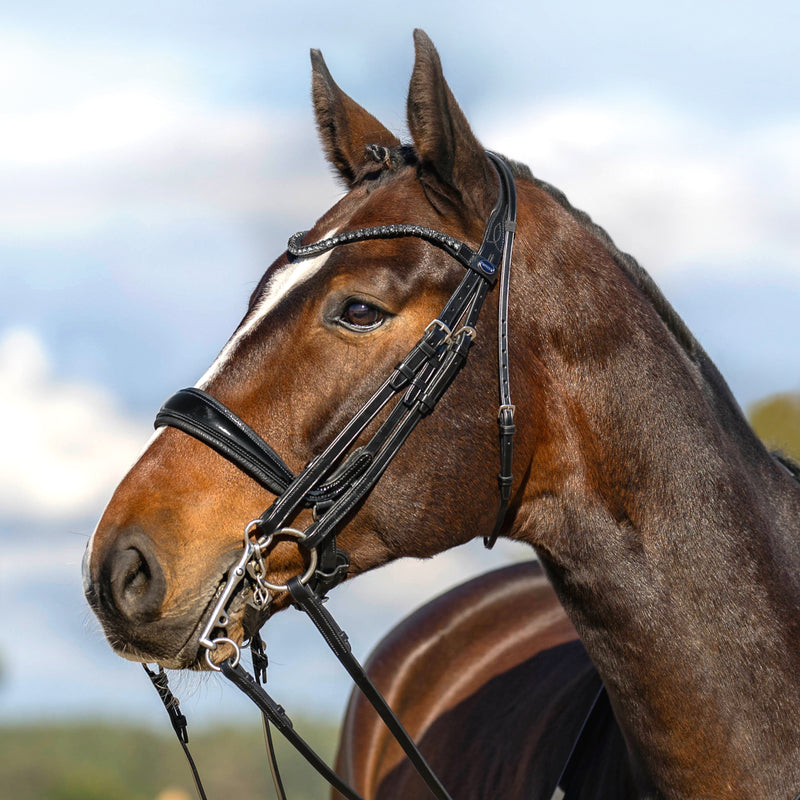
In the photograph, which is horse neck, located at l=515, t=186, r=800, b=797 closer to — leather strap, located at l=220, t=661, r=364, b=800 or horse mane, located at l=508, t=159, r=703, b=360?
horse mane, located at l=508, t=159, r=703, b=360

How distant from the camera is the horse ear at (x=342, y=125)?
3469 mm

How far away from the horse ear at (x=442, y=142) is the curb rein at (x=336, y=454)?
0.12 m

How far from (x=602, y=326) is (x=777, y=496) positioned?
831mm

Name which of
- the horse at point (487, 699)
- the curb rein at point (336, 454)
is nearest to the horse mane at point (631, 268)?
the curb rein at point (336, 454)

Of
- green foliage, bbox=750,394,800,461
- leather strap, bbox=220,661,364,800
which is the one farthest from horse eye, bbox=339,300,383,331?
green foliage, bbox=750,394,800,461

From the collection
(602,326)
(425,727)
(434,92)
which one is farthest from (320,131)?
(425,727)

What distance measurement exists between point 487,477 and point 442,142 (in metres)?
1.00

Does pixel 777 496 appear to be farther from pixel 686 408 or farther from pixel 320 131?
pixel 320 131

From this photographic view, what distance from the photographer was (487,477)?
2.92 m

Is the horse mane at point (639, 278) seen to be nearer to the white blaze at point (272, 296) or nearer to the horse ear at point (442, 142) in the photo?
the horse ear at point (442, 142)

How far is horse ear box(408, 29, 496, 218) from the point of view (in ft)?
9.35

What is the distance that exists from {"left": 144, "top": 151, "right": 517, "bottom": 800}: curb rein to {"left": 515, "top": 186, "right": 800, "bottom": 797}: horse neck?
0.17 m

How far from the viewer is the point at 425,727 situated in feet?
17.1

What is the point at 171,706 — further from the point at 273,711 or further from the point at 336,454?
the point at 336,454
